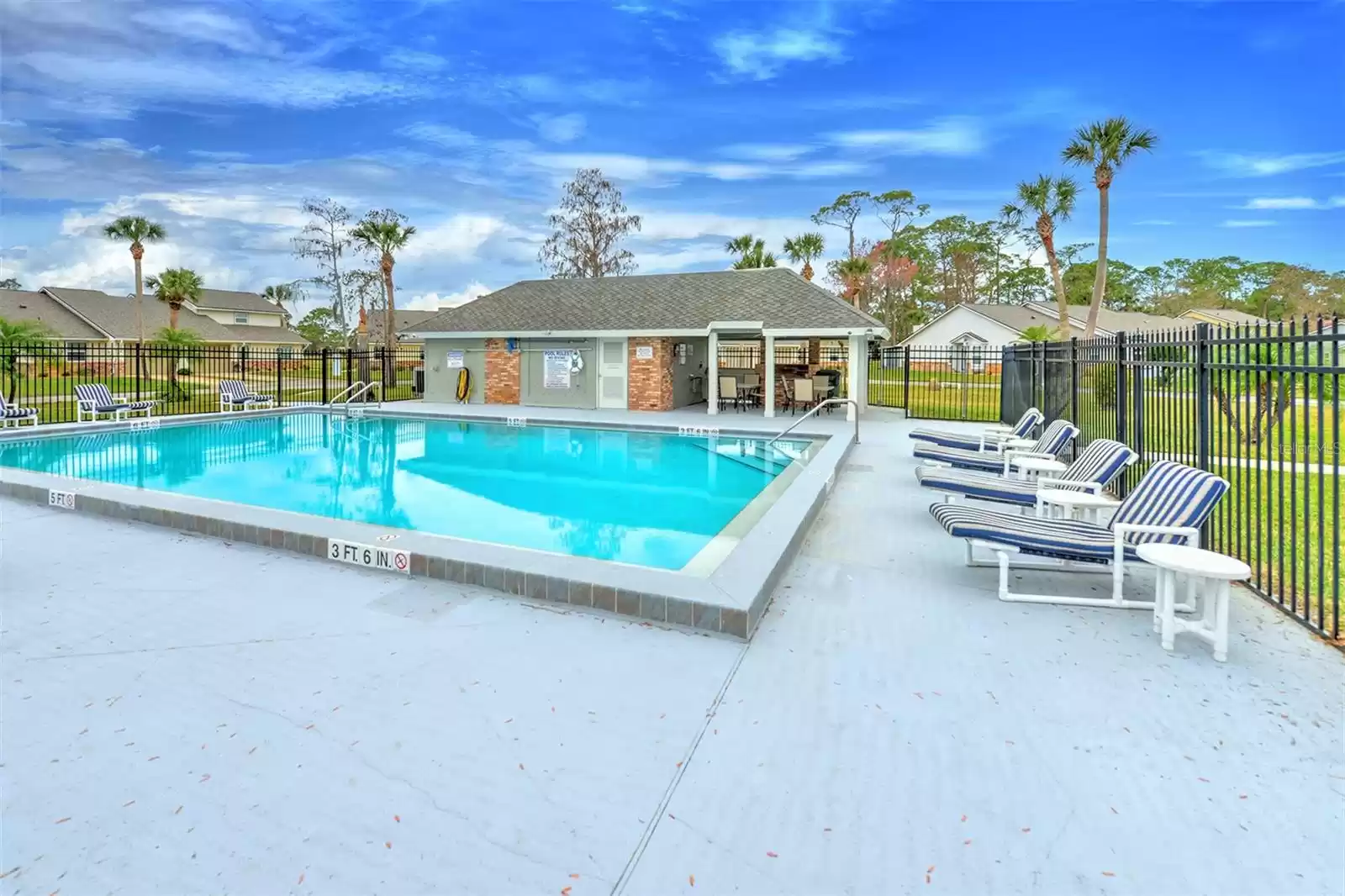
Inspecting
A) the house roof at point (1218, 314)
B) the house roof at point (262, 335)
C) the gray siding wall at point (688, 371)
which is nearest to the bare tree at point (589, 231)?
the gray siding wall at point (688, 371)

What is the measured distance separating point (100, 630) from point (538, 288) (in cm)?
2114

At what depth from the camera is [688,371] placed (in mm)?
22250

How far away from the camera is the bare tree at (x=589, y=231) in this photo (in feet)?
128

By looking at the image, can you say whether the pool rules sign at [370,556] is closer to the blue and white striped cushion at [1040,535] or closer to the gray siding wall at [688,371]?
the blue and white striped cushion at [1040,535]

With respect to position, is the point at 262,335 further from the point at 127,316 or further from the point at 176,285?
the point at 176,285

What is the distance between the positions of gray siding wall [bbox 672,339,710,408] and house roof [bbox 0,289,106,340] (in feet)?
122

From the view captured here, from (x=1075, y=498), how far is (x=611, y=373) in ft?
52.3

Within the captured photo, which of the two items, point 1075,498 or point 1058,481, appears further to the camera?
point 1058,481

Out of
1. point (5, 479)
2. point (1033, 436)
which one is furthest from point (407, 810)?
point (1033, 436)

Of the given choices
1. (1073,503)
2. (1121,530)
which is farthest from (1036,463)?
(1121,530)

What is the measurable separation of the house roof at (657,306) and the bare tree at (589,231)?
631 inches

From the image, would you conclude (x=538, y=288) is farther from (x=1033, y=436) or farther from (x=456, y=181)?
(x=1033, y=436)

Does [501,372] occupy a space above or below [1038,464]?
above

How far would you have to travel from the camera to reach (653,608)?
4297mm
